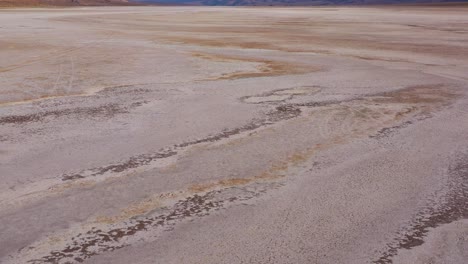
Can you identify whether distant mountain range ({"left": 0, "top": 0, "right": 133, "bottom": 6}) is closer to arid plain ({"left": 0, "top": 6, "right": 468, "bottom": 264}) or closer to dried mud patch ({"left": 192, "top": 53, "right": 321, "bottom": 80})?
dried mud patch ({"left": 192, "top": 53, "right": 321, "bottom": 80})

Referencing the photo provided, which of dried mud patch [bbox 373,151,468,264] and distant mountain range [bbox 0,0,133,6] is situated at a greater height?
distant mountain range [bbox 0,0,133,6]

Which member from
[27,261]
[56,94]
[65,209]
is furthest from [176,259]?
[56,94]

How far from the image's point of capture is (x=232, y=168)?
459cm

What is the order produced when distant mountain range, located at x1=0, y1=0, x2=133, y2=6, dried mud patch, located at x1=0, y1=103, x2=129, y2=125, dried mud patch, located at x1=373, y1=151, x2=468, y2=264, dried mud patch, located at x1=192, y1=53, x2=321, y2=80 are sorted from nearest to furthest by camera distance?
dried mud patch, located at x1=373, y1=151, x2=468, y2=264
dried mud patch, located at x1=0, y1=103, x2=129, y2=125
dried mud patch, located at x1=192, y1=53, x2=321, y2=80
distant mountain range, located at x1=0, y1=0, x2=133, y2=6

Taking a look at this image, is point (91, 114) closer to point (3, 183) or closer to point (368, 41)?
point (3, 183)

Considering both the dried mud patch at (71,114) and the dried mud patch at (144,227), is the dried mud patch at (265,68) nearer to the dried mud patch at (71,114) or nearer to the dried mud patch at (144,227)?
the dried mud patch at (71,114)

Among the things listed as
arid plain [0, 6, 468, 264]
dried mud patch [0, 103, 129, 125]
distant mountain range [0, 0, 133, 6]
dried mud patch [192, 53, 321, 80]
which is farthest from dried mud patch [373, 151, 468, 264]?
distant mountain range [0, 0, 133, 6]

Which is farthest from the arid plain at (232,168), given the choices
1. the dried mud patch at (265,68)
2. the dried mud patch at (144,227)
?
the dried mud patch at (265,68)

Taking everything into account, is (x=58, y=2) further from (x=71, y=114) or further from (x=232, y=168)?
(x=232, y=168)

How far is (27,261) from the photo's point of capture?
2.96m

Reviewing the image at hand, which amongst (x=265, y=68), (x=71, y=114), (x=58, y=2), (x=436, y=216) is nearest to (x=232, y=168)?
(x=436, y=216)

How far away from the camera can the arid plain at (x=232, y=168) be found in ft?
10.5

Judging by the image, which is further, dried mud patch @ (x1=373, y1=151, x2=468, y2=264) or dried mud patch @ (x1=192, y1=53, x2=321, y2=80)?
dried mud patch @ (x1=192, y1=53, x2=321, y2=80)

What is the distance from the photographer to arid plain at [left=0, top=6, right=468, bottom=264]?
3207 mm
